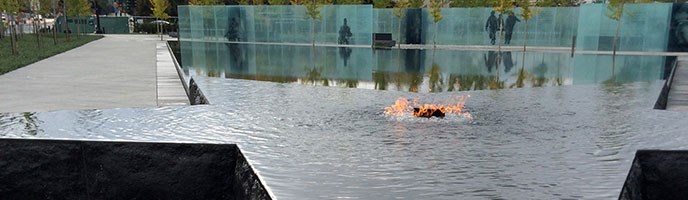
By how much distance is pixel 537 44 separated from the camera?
35.2 meters

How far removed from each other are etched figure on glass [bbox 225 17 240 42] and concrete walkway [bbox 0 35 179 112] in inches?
699

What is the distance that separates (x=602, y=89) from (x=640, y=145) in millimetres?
6129

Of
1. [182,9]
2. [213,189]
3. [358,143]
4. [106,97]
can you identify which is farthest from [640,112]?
[182,9]

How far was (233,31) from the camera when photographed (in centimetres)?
4066

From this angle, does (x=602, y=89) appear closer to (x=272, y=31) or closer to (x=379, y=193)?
(x=379, y=193)

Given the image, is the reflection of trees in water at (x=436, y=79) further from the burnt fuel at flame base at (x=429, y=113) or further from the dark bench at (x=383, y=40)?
the dark bench at (x=383, y=40)

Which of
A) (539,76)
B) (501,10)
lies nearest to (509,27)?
(501,10)

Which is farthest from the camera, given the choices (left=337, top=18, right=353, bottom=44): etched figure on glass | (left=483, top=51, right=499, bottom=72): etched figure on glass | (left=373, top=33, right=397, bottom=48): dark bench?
(left=337, top=18, right=353, bottom=44): etched figure on glass

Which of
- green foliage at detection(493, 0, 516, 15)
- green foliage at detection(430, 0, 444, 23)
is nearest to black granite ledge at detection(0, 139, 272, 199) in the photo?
green foliage at detection(493, 0, 516, 15)

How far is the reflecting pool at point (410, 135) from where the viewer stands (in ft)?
15.2

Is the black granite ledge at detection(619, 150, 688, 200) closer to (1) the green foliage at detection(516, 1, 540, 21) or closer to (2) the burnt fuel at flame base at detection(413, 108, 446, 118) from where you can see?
(2) the burnt fuel at flame base at detection(413, 108, 446, 118)

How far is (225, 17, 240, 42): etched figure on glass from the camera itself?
1584 inches

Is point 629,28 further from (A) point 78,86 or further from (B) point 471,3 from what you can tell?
(A) point 78,86

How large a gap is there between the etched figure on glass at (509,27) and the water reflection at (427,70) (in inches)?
265
